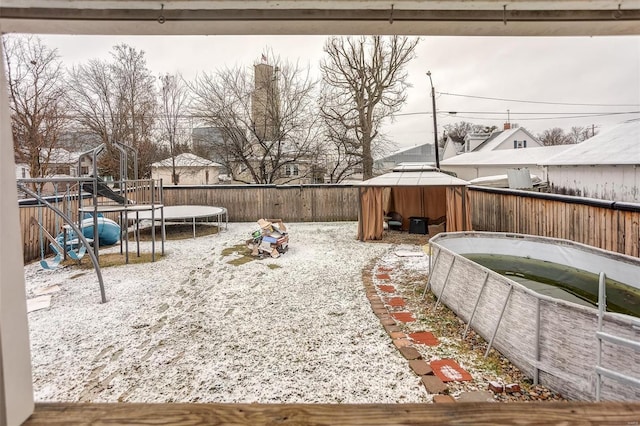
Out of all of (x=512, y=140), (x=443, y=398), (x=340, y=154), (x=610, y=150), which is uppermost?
(x=512, y=140)

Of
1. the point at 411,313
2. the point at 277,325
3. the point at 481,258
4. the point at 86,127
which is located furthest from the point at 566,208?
the point at 86,127

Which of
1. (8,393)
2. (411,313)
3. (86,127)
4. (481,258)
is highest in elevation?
(86,127)

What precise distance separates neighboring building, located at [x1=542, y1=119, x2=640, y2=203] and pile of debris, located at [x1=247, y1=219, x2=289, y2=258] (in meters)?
8.48

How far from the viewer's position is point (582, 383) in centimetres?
252

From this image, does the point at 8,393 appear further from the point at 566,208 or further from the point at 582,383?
the point at 566,208

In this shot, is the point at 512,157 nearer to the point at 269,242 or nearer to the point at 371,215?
the point at 371,215

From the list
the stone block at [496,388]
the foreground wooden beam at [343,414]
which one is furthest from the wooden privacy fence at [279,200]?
the foreground wooden beam at [343,414]

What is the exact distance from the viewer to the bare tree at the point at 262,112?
15344 mm

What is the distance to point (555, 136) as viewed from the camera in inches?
1325

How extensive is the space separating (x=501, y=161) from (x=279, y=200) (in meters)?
12.7

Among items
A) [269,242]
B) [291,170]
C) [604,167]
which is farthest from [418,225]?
[291,170]

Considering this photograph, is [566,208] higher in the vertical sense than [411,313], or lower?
higher

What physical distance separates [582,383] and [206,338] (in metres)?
3.55

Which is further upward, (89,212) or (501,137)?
(501,137)
